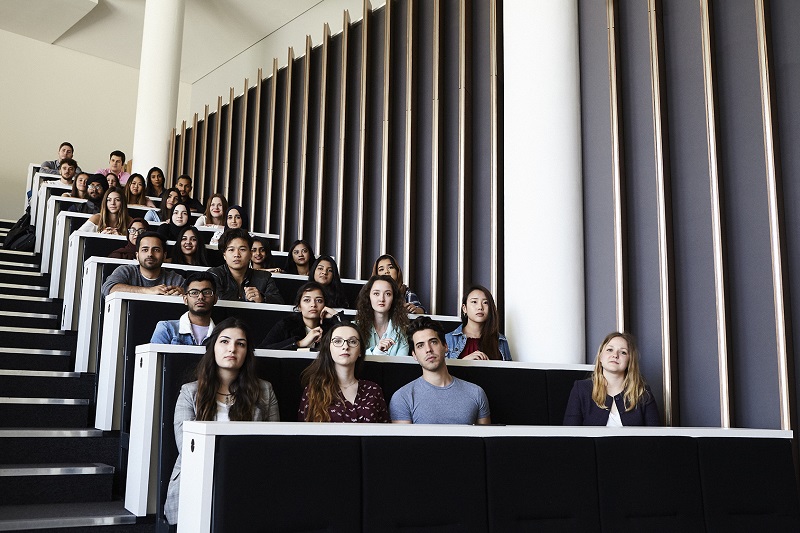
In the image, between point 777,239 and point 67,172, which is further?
point 67,172

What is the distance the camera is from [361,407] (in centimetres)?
270

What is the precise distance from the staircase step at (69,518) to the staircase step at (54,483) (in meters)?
0.05

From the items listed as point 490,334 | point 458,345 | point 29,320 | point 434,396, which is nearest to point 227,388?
point 434,396

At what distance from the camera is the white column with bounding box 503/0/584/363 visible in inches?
156

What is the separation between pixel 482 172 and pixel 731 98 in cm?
164

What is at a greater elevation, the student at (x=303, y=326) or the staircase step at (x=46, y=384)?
the student at (x=303, y=326)

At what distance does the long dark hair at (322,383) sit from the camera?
2.59 metres

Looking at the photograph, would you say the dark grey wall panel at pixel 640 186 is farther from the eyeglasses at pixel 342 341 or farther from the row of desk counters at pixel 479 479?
the eyeglasses at pixel 342 341

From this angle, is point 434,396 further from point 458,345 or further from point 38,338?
point 38,338

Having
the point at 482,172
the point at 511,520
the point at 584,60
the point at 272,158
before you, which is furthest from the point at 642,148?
the point at 272,158

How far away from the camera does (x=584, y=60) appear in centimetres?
431

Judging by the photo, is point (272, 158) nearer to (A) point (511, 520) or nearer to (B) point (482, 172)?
(B) point (482, 172)

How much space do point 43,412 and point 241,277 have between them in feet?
4.34

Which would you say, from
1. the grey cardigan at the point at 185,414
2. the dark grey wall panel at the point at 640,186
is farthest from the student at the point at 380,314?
the dark grey wall panel at the point at 640,186
